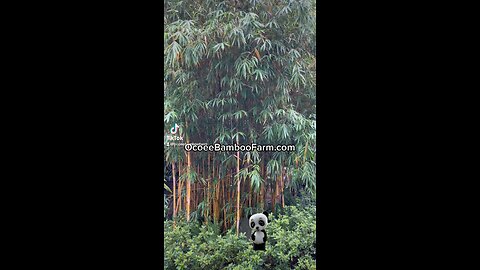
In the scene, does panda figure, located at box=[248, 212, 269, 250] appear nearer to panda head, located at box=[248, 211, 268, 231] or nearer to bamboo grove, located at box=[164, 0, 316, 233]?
panda head, located at box=[248, 211, 268, 231]

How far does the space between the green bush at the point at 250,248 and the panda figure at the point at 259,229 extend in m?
0.04

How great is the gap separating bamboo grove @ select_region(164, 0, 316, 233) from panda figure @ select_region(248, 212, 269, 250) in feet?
0.55

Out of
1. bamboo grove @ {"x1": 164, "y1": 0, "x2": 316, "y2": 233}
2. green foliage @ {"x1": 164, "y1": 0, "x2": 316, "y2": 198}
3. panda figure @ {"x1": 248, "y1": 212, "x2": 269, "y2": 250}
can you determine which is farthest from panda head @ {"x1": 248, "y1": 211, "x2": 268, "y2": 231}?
green foliage @ {"x1": 164, "y1": 0, "x2": 316, "y2": 198}

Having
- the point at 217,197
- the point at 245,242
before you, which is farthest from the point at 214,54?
the point at 245,242

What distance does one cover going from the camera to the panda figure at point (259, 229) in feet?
17.4

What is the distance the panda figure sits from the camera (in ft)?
17.4

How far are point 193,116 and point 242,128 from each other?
403mm

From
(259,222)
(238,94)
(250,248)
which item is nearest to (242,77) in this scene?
(238,94)

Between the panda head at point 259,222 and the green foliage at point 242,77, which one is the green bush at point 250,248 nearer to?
the panda head at point 259,222

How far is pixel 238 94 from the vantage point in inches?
207

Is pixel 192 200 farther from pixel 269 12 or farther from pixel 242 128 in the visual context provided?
pixel 269 12

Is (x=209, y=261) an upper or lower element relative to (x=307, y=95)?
lower

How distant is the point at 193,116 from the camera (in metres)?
5.27

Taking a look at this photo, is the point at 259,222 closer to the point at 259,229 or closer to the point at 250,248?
the point at 259,229
